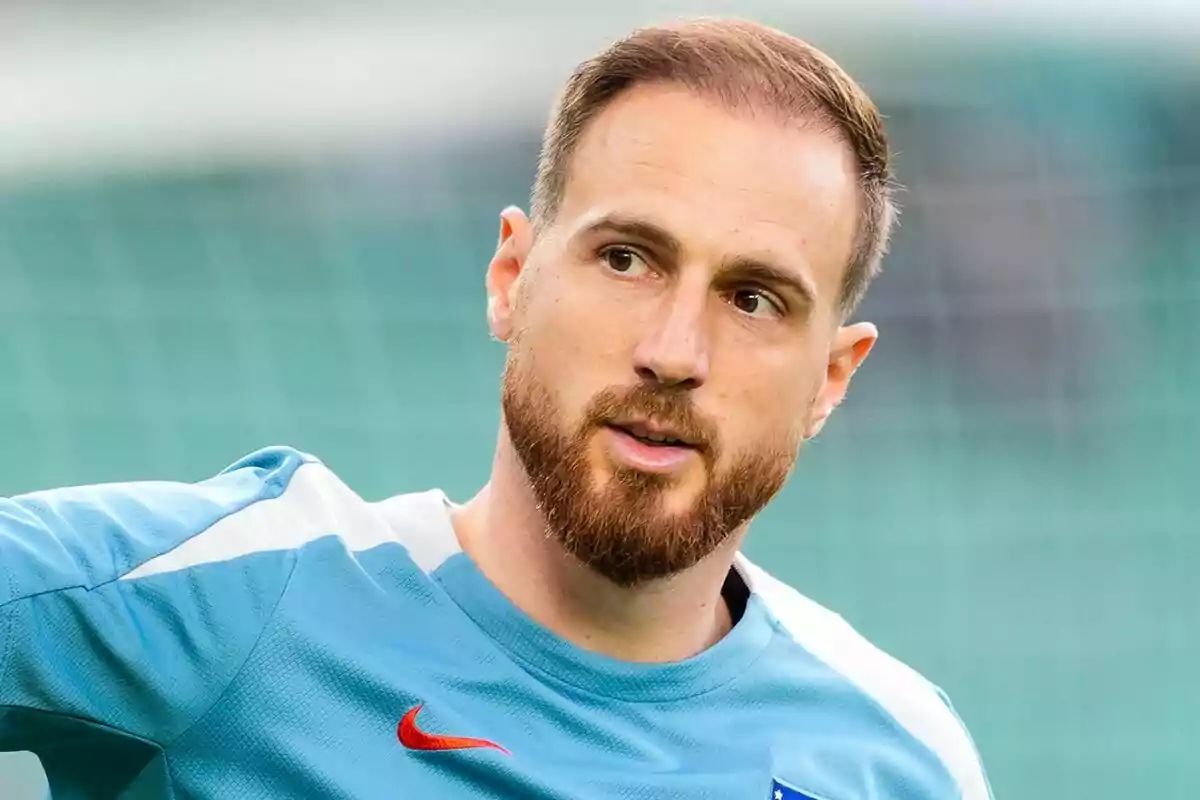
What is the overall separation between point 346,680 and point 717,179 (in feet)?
2.30

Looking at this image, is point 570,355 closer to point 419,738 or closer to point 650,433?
point 650,433

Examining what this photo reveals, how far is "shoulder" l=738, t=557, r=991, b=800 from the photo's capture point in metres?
2.29

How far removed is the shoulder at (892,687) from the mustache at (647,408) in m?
0.51

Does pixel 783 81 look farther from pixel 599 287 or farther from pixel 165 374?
pixel 165 374

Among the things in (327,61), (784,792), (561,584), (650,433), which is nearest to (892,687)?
(784,792)

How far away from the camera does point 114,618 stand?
1651 millimetres

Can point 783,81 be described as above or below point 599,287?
above

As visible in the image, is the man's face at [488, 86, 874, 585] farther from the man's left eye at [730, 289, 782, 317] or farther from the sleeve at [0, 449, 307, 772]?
the sleeve at [0, 449, 307, 772]

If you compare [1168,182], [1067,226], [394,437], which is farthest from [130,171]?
[1168,182]

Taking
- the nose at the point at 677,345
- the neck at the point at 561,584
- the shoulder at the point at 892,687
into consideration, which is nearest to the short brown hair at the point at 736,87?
the nose at the point at 677,345

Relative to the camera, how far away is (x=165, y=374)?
626cm

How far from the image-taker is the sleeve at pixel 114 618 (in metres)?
1.59

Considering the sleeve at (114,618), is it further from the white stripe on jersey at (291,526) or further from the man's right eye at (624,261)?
the man's right eye at (624,261)

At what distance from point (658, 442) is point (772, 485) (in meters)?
0.20
